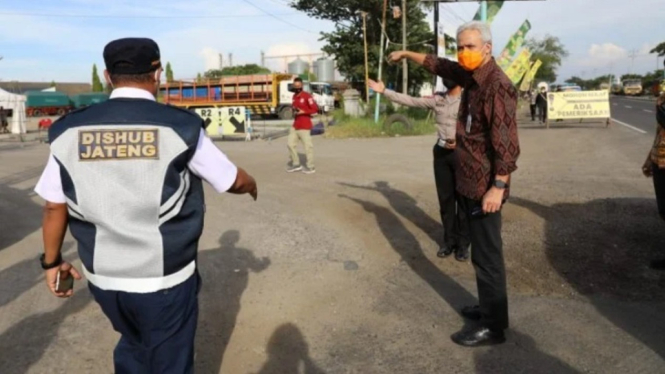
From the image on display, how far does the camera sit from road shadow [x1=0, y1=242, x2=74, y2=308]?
4.53 metres

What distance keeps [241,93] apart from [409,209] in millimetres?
27305

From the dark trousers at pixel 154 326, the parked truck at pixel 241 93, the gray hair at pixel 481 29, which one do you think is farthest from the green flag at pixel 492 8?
the dark trousers at pixel 154 326

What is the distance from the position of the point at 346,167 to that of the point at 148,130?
9.23m

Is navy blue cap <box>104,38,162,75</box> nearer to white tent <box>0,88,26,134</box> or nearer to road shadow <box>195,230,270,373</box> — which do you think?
road shadow <box>195,230,270,373</box>

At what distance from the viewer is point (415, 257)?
211 inches

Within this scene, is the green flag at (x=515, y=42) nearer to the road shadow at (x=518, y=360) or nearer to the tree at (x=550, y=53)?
the road shadow at (x=518, y=360)

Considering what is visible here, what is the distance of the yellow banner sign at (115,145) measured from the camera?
2.03 m

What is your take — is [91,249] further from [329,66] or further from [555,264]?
[329,66]

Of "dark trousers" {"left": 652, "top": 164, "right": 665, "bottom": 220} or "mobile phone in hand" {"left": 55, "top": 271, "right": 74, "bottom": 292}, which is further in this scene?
"dark trousers" {"left": 652, "top": 164, "right": 665, "bottom": 220}

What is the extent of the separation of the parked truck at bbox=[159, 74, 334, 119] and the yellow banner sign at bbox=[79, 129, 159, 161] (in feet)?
97.2

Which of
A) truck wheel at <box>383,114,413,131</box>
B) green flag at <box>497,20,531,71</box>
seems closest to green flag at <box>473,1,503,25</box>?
green flag at <box>497,20,531,71</box>

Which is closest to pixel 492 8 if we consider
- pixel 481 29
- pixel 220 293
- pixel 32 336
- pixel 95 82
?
pixel 481 29

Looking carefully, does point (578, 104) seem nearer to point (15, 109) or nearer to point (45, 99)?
point (15, 109)

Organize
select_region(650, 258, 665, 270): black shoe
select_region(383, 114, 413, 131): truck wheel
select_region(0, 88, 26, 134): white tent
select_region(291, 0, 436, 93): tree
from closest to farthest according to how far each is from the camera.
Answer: select_region(650, 258, 665, 270): black shoe → select_region(383, 114, 413, 131): truck wheel → select_region(0, 88, 26, 134): white tent → select_region(291, 0, 436, 93): tree
